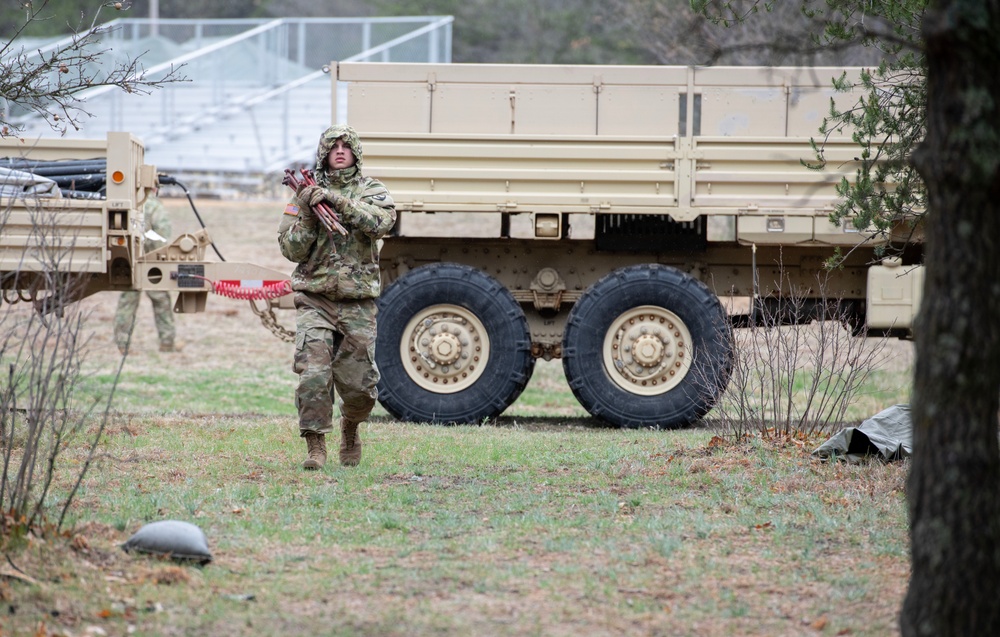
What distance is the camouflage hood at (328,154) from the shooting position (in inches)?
264

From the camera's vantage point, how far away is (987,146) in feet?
10.6

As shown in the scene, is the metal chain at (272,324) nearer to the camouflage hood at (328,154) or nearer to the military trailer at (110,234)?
the military trailer at (110,234)

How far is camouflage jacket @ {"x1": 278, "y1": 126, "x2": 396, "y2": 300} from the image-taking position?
657cm

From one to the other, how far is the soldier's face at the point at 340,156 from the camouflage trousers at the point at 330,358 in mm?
729

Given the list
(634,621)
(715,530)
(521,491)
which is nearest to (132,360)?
(521,491)

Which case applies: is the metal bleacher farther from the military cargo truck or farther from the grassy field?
the grassy field

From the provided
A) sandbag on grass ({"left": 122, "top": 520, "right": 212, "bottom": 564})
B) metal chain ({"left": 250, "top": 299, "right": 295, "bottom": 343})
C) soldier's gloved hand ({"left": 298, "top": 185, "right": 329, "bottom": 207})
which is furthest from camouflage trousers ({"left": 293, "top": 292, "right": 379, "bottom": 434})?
metal chain ({"left": 250, "top": 299, "right": 295, "bottom": 343})

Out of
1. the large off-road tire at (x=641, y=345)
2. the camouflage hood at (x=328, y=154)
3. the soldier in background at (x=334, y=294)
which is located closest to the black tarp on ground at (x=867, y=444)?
the large off-road tire at (x=641, y=345)

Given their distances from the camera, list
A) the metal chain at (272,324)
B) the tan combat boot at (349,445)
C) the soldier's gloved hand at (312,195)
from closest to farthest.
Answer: the soldier's gloved hand at (312,195), the tan combat boot at (349,445), the metal chain at (272,324)

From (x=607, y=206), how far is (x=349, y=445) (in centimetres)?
286

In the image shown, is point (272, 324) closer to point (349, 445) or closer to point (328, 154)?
point (349, 445)

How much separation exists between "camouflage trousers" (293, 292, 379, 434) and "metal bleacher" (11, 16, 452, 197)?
60.5ft

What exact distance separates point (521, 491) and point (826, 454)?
1767mm

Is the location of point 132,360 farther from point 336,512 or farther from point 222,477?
point 336,512
